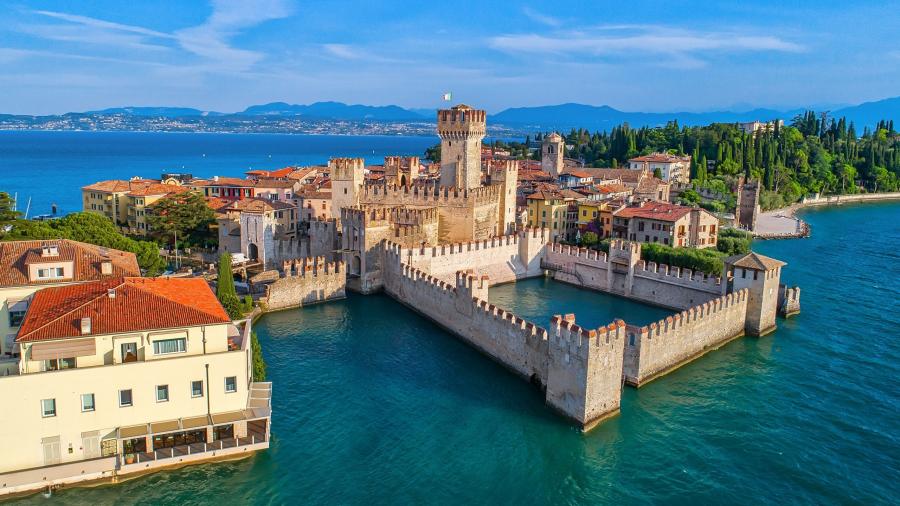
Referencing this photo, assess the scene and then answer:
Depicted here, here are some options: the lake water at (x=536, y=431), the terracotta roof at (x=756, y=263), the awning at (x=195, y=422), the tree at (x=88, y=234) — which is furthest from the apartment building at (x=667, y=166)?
the awning at (x=195, y=422)

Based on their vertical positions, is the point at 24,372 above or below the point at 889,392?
above

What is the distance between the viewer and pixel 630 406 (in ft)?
75.9

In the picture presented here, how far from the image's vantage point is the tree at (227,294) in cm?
2994

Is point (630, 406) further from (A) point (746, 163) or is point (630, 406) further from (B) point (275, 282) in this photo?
(A) point (746, 163)

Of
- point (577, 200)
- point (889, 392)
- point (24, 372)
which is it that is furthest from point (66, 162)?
point (889, 392)

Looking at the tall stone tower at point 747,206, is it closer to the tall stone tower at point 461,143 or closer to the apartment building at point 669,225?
the apartment building at point 669,225

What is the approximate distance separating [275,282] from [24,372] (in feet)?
57.9

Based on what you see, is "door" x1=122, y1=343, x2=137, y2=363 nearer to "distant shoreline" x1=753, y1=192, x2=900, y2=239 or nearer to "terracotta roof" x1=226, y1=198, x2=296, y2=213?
"terracotta roof" x1=226, y1=198, x2=296, y2=213

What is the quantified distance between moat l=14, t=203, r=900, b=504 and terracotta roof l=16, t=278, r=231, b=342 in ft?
13.8

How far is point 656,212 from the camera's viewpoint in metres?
48.8

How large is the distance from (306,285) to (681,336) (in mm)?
19575

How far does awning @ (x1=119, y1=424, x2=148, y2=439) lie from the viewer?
18.3m

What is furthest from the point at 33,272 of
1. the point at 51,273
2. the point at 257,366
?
the point at 257,366

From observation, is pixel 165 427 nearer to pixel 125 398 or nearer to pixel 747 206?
pixel 125 398
